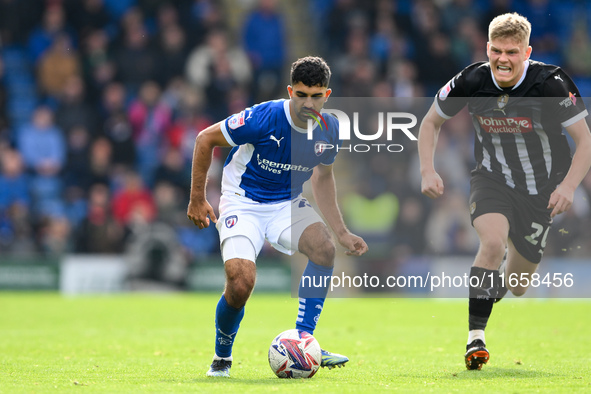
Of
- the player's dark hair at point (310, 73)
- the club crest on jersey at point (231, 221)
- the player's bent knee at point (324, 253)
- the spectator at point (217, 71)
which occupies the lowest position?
the player's bent knee at point (324, 253)

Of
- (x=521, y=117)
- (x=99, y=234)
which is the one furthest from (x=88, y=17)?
(x=521, y=117)

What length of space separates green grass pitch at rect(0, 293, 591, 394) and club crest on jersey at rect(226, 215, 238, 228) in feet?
3.61

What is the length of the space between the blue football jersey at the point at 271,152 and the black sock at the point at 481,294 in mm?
1425

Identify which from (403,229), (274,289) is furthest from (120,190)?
(403,229)

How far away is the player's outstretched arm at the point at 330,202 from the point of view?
704cm

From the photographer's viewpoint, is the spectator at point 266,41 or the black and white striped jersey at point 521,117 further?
the spectator at point 266,41

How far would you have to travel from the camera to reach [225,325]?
21.2 ft

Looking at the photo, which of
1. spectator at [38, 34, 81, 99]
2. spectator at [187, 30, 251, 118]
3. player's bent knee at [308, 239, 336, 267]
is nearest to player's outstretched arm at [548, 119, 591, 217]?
player's bent knee at [308, 239, 336, 267]

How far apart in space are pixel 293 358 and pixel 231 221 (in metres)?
1.11

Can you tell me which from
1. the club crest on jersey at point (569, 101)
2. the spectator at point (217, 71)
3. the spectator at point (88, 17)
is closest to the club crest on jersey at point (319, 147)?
the club crest on jersey at point (569, 101)

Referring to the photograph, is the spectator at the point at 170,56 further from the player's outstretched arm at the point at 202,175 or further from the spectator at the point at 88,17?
the player's outstretched arm at the point at 202,175

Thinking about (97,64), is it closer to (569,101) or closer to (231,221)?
(231,221)

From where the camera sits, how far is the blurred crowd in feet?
53.6

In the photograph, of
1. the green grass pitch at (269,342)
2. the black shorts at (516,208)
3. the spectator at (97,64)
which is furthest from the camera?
the spectator at (97,64)
